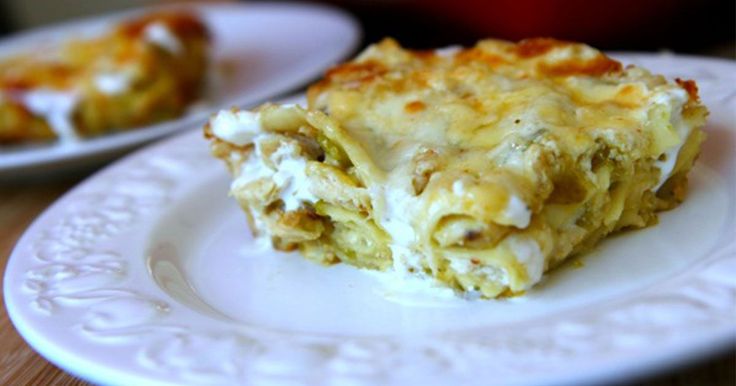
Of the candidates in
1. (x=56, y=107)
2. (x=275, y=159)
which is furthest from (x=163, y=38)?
(x=275, y=159)

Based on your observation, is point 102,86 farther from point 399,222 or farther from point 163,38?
point 399,222

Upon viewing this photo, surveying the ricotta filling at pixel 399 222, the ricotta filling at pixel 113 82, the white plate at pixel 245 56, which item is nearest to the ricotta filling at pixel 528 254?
the ricotta filling at pixel 399 222

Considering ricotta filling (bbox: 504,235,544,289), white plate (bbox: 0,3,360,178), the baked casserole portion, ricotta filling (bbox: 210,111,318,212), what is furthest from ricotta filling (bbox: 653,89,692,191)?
the baked casserole portion

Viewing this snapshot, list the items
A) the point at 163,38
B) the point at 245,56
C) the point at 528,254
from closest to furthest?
the point at 528,254 → the point at 163,38 → the point at 245,56

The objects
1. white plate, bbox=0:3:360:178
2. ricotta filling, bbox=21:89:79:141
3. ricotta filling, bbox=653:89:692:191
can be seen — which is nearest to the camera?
ricotta filling, bbox=653:89:692:191

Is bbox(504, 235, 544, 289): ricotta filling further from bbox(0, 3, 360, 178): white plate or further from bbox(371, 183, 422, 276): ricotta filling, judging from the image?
bbox(0, 3, 360, 178): white plate

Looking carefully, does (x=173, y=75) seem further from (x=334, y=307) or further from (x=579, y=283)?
(x=579, y=283)
